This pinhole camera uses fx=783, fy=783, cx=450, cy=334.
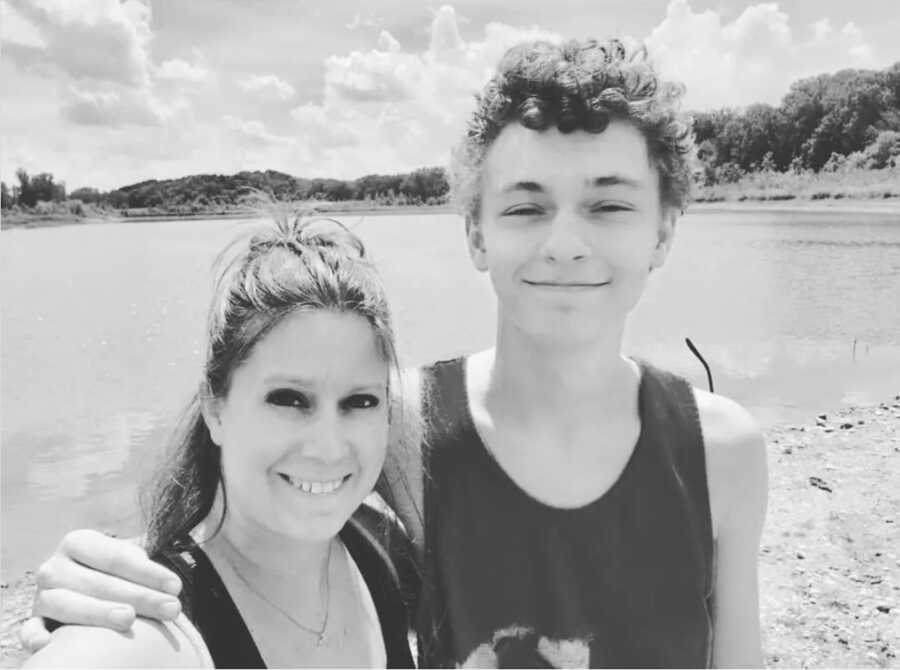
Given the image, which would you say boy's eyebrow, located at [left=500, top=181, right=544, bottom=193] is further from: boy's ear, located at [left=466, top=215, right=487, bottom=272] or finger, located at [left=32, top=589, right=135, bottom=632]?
finger, located at [left=32, top=589, right=135, bottom=632]

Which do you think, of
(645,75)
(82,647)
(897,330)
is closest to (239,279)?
(82,647)

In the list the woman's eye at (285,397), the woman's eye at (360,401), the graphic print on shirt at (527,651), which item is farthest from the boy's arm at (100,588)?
the graphic print on shirt at (527,651)

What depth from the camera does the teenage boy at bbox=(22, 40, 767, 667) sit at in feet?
7.16

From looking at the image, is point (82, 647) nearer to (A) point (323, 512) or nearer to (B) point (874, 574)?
(A) point (323, 512)

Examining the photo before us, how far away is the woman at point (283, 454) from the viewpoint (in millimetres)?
1861

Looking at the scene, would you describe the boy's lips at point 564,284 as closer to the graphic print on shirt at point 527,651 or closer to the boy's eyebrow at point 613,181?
the boy's eyebrow at point 613,181

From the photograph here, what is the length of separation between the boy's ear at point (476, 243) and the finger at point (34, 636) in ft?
4.76

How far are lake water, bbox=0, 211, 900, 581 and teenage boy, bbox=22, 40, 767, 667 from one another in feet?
1.56

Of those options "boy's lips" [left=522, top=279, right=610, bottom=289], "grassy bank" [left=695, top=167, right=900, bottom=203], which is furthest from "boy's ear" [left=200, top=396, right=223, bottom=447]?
"grassy bank" [left=695, top=167, right=900, bottom=203]

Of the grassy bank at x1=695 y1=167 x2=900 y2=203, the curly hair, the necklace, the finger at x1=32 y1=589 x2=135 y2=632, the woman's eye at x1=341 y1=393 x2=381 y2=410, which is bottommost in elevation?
the necklace

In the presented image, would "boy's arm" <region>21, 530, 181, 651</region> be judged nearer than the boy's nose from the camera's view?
Yes

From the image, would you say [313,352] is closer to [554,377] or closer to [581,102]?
[554,377]

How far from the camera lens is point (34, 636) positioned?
4.70 feet

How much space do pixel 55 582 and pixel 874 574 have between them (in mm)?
5700
